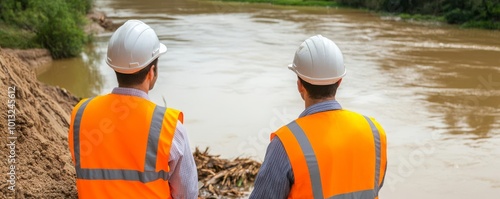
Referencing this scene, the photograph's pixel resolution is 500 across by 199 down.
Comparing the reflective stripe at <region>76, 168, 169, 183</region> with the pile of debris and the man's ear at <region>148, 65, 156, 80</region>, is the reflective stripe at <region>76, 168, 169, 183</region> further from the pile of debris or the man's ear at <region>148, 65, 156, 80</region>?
the pile of debris

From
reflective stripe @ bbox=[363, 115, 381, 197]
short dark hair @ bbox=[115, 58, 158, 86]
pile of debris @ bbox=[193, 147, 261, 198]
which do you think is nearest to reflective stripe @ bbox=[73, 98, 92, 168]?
short dark hair @ bbox=[115, 58, 158, 86]

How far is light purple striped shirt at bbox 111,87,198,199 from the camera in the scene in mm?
2436

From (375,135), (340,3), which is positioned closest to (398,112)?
(375,135)

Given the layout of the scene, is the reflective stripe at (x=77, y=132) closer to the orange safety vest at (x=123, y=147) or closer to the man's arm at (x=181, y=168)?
the orange safety vest at (x=123, y=147)

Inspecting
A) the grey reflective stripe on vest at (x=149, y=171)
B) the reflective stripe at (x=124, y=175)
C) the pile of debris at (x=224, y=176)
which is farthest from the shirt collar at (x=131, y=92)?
the pile of debris at (x=224, y=176)

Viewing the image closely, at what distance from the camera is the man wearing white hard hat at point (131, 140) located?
2395 mm

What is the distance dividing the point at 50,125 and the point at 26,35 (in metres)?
13.3

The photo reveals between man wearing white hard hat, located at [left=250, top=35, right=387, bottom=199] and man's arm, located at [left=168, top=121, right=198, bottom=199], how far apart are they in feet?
1.17

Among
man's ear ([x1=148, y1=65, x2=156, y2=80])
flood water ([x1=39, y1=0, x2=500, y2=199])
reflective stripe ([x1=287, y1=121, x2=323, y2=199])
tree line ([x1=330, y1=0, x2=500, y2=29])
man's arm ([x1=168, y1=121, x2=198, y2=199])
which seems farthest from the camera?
tree line ([x1=330, y1=0, x2=500, y2=29])

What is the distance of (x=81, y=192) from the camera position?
2445mm

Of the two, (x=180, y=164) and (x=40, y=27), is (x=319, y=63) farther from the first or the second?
(x=40, y=27)

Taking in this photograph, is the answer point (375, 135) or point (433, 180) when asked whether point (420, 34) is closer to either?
point (433, 180)

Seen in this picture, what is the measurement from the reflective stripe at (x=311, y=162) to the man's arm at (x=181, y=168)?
1.68ft

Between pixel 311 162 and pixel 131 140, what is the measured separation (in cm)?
78
